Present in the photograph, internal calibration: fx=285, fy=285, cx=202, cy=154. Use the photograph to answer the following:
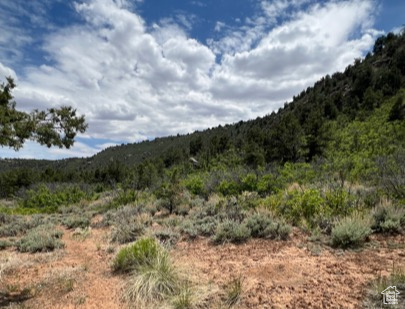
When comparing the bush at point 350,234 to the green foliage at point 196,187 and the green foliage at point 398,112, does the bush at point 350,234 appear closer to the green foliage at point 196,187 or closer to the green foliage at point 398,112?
the green foliage at point 196,187

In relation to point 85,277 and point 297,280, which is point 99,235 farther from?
point 297,280

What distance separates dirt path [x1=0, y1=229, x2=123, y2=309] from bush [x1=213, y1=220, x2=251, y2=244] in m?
2.46

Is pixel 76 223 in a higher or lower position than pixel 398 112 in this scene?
lower

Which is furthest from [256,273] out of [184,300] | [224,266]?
[184,300]

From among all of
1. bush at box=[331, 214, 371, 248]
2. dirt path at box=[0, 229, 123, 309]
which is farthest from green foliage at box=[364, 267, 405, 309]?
dirt path at box=[0, 229, 123, 309]

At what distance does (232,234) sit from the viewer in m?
6.52

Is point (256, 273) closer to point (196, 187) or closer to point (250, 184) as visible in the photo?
point (250, 184)

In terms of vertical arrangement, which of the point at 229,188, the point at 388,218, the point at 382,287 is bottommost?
the point at 382,287

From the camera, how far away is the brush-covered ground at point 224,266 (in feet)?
12.5
